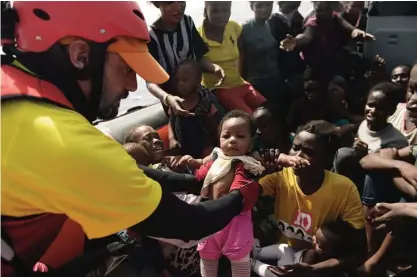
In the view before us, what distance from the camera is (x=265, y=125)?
3.15 meters

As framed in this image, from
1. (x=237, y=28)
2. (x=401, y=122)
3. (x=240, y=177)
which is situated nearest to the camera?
(x=240, y=177)

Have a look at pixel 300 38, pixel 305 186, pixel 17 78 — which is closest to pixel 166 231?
pixel 17 78

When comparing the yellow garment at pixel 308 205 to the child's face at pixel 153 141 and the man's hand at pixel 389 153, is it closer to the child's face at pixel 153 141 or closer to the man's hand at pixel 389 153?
the man's hand at pixel 389 153

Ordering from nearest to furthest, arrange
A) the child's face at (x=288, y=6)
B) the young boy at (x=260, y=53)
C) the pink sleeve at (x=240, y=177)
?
the pink sleeve at (x=240, y=177) → the young boy at (x=260, y=53) → the child's face at (x=288, y=6)

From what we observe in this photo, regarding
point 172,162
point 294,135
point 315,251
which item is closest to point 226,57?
point 294,135

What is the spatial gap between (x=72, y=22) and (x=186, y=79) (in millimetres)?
1665

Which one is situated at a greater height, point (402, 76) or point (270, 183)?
point (402, 76)

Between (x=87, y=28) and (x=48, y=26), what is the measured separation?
0.32 feet

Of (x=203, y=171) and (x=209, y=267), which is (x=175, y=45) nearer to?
(x=203, y=171)

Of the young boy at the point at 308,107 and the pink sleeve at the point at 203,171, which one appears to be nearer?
the pink sleeve at the point at 203,171

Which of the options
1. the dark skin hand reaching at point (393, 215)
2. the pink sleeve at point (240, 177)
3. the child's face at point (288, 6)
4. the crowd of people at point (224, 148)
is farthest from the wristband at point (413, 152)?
the child's face at point (288, 6)

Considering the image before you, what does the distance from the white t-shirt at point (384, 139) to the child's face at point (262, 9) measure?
151 cm

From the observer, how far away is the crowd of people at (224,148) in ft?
3.72

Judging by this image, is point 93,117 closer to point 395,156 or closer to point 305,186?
point 305,186
